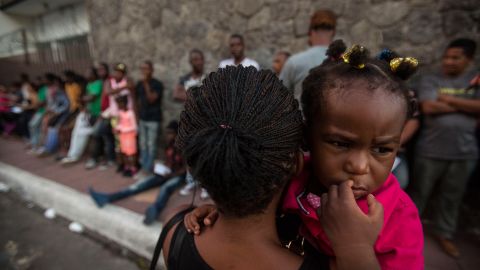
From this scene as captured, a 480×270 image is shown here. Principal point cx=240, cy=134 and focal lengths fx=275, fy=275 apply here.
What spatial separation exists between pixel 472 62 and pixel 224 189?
10.2 feet

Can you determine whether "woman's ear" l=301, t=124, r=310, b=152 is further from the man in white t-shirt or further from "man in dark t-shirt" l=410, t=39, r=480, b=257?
the man in white t-shirt

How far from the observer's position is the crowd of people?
2.57ft

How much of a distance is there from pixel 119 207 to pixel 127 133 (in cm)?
157

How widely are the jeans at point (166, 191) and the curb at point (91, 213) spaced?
0.80ft

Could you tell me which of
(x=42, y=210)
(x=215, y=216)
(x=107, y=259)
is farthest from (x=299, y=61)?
(x=42, y=210)

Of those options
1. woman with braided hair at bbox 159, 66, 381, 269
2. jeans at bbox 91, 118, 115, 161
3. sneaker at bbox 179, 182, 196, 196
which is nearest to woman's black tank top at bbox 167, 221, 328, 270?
woman with braided hair at bbox 159, 66, 381, 269

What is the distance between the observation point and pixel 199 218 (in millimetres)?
982

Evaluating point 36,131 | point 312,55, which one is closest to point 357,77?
point 312,55

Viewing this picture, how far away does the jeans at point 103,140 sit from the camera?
5.21 meters

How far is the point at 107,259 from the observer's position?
2.99 meters

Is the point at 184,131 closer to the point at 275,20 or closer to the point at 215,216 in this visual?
the point at 215,216

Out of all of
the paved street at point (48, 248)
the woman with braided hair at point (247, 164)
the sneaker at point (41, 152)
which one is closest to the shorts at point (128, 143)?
the paved street at point (48, 248)

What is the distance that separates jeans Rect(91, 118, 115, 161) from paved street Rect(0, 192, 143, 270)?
1731mm

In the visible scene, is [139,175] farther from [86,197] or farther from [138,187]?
[86,197]
